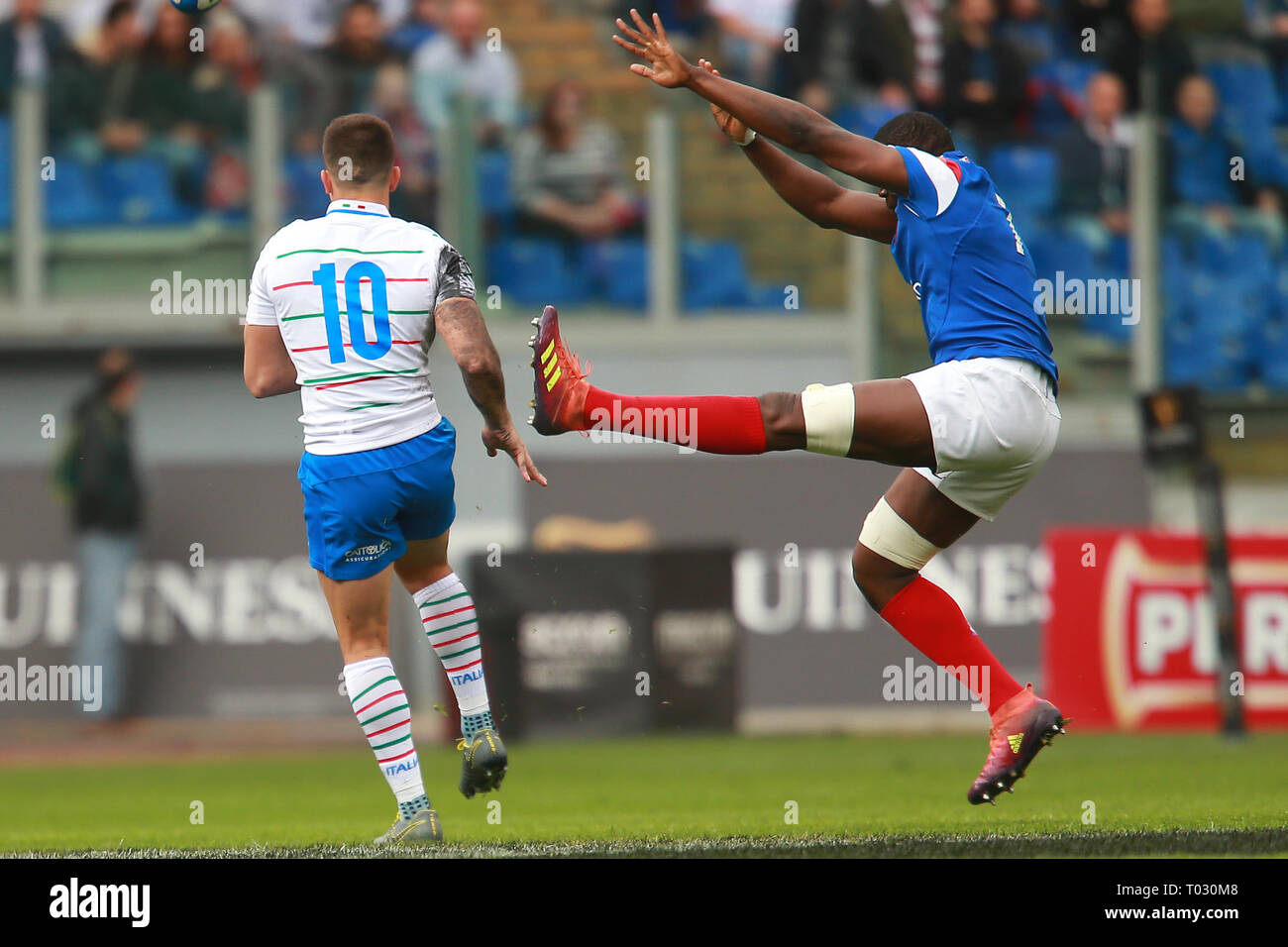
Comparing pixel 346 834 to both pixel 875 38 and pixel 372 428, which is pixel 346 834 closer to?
pixel 372 428

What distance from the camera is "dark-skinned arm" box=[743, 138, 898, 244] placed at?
652 centimetres

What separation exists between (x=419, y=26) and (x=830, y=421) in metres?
9.51

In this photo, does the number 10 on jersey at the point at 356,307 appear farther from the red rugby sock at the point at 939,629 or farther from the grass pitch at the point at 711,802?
the red rugby sock at the point at 939,629

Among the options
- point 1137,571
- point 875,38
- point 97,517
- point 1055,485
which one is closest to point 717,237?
point 875,38

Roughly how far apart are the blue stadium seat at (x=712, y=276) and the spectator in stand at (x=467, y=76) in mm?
1745

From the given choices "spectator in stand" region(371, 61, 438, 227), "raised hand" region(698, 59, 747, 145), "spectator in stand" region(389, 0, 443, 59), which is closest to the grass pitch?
"raised hand" region(698, 59, 747, 145)

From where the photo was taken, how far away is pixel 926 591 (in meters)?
6.54

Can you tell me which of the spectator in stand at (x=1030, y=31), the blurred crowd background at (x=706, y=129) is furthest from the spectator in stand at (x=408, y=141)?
the spectator in stand at (x=1030, y=31)

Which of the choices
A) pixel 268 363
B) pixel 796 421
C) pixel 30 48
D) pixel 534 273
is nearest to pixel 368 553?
pixel 268 363

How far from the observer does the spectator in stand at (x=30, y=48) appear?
571 inches

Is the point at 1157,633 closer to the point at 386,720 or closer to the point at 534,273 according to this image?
the point at 534,273

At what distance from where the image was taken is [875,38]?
529 inches

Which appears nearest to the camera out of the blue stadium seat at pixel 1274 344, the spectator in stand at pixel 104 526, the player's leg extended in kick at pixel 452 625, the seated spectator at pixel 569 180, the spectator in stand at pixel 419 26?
the player's leg extended in kick at pixel 452 625

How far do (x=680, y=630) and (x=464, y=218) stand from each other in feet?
11.9
